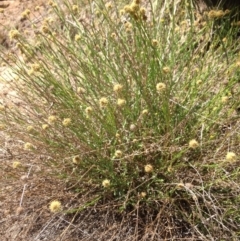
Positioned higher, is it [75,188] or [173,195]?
[75,188]

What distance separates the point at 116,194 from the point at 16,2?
8.75 feet

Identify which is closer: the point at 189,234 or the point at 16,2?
the point at 189,234

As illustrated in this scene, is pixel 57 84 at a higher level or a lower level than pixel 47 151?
higher

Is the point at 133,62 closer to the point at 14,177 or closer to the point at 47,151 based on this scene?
the point at 47,151

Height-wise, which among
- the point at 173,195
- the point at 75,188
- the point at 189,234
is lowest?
the point at 189,234

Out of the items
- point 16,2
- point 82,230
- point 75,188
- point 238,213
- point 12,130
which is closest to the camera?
Answer: point 238,213

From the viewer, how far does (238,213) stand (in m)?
1.59

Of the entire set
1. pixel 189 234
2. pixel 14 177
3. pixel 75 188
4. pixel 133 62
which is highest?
pixel 133 62

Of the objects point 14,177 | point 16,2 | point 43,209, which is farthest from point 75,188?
point 16,2

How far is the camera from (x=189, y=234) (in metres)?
1.67

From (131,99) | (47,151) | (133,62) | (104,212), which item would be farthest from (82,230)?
(133,62)

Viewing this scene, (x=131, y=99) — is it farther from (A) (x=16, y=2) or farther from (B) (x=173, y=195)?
(A) (x=16, y=2)

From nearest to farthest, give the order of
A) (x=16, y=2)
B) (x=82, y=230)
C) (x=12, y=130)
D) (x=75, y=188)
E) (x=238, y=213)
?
(x=238, y=213) < (x=82, y=230) < (x=75, y=188) < (x=12, y=130) < (x=16, y=2)

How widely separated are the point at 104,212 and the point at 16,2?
105 inches
